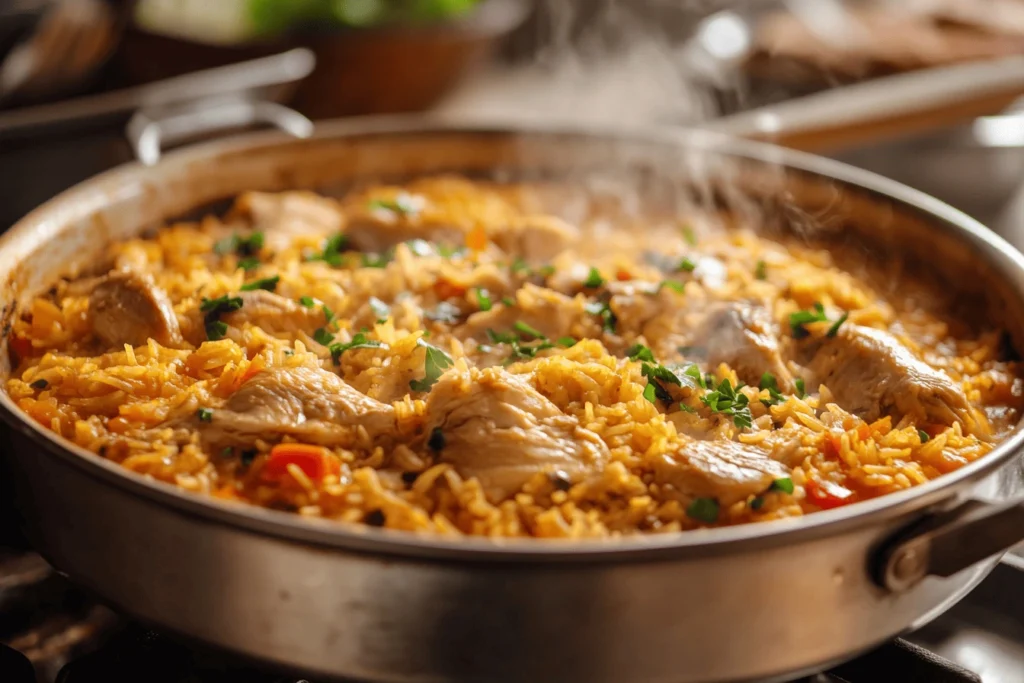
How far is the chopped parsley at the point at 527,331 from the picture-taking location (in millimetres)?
2916

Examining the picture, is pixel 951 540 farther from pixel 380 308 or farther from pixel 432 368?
pixel 380 308

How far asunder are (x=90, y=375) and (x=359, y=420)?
0.70 meters

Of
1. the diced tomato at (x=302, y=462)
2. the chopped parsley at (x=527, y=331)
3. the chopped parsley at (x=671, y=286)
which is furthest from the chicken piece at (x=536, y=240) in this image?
the diced tomato at (x=302, y=462)

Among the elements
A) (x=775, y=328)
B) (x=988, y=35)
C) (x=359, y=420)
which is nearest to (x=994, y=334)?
(x=775, y=328)

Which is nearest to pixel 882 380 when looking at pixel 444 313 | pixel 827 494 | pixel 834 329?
pixel 834 329

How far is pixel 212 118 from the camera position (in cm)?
411

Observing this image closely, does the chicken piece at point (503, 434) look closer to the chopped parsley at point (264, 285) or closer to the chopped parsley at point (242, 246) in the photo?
the chopped parsley at point (264, 285)

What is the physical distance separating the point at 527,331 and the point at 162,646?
4.07ft

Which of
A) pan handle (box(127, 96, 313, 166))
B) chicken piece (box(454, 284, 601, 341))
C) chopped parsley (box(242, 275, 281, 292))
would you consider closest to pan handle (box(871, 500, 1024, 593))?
chicken piece (box(454, 284, 601, 341))

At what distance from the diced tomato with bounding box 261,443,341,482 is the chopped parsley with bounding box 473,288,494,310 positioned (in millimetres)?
942

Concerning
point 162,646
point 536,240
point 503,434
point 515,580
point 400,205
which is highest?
point 400,205

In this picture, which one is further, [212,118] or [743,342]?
[212,118]

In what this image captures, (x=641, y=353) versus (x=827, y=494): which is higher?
(x=641, y=353)

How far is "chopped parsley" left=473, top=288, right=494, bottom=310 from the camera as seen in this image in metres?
3.06
